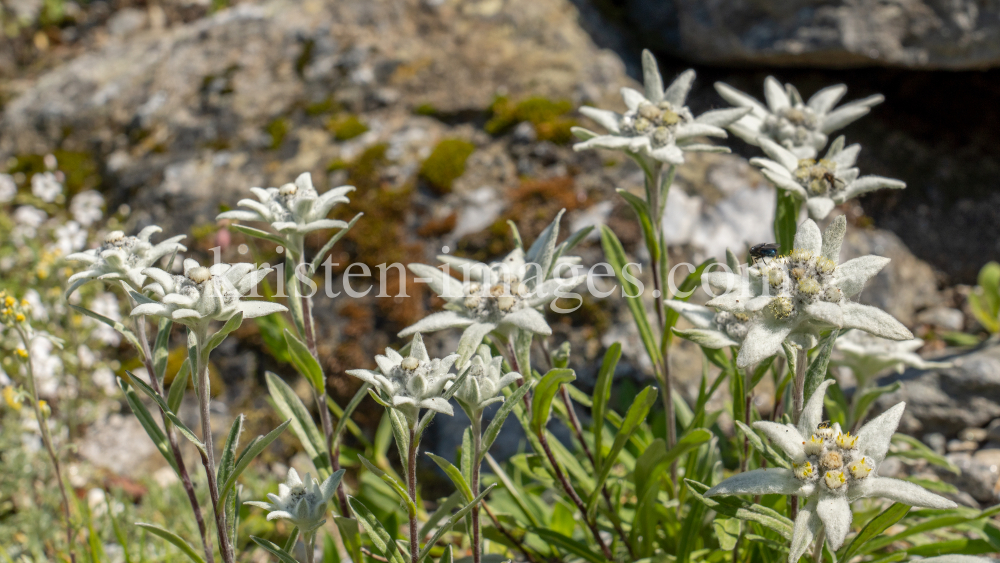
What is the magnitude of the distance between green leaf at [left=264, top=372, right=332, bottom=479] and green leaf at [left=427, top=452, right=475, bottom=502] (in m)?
0.63

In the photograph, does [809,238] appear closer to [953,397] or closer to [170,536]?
[170,536]

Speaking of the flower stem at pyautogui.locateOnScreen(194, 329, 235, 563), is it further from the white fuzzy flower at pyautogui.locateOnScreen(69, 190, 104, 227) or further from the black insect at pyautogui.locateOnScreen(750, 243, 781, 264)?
the white fuzzy flower at pyautogui.locateOnScreen(69, 190, 104, 227)

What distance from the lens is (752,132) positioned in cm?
269

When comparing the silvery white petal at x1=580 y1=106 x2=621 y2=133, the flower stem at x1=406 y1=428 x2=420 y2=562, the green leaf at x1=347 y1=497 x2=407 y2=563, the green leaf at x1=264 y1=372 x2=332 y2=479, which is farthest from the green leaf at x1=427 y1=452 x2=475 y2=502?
the silvery white petal at x1=580 y1=106 x2=621 y2=133

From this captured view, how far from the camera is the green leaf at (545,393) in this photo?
200cm

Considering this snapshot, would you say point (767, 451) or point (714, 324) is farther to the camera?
point (714, 324)

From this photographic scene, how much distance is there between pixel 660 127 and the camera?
2.41 m

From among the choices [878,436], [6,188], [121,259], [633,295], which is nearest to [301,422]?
[121,259]

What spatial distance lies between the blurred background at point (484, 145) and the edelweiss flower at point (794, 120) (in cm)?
110

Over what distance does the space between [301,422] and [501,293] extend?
0.93 metres

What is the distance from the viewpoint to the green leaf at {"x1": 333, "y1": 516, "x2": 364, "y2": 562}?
7.01 ft

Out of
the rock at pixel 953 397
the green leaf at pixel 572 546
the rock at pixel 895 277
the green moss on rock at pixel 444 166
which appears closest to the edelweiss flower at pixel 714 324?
the green leaf at pixel 572 546

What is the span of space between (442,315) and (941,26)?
4.04 metres

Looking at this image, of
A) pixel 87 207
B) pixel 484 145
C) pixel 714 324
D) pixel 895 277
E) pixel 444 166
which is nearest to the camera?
pixel 714 324
